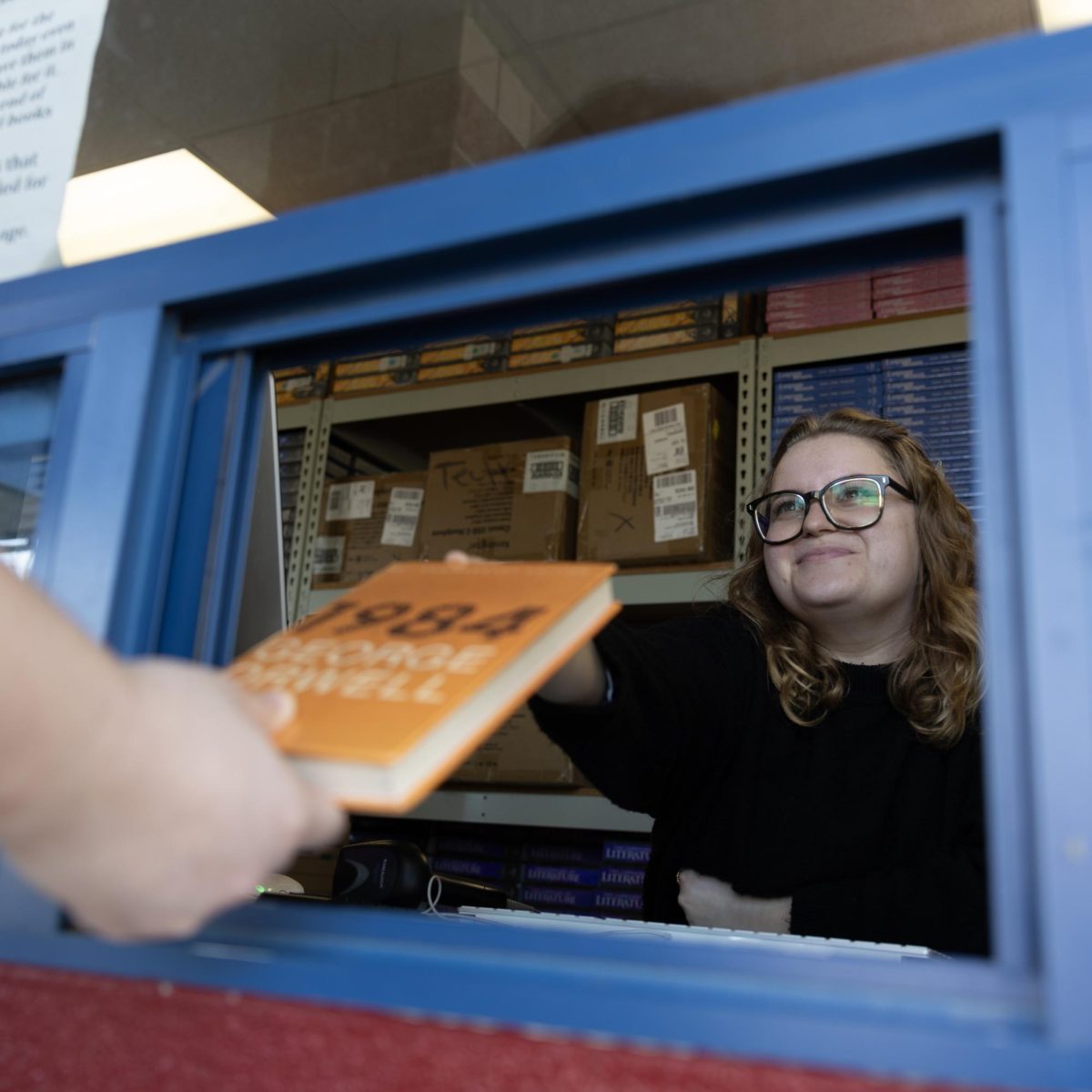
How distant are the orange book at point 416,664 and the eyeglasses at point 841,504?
91cm

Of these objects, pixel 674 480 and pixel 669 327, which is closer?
pixel 674 480

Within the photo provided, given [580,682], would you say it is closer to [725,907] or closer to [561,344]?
[725,907]

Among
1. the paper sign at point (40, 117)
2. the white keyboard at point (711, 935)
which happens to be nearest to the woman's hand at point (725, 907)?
the white keyboard at point (711, 935)

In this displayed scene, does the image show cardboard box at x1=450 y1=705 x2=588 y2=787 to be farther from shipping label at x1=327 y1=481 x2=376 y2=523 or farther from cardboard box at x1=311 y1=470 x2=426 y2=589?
shipping label at x1=327 y1=481 x2=376 y2=523

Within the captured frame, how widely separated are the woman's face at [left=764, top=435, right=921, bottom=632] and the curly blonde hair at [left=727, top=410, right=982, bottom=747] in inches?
0.8

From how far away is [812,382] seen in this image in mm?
2287

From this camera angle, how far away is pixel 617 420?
7.86ft

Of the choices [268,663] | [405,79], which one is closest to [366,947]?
[268,663]

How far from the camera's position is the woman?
3.78 feet

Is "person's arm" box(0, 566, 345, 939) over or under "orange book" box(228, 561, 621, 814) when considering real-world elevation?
under

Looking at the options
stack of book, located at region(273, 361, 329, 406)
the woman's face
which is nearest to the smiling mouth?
the woman's face

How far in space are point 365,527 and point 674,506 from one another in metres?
0.81

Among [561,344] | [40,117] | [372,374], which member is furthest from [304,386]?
[40,117]

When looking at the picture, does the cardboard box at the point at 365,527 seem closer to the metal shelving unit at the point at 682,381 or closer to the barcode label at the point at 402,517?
the barcode label at the point at 402,517
